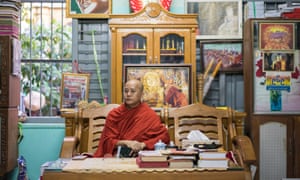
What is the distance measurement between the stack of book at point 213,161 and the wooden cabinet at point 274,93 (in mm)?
1788

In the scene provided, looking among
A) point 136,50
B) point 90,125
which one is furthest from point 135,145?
point 136,50

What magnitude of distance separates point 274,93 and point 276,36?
0.60m

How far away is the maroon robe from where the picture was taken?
388cm

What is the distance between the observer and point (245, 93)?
4941 mm

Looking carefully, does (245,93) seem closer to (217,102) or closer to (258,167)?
(217,102)

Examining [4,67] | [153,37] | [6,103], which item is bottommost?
[6,103]

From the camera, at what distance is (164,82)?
15.3 ft

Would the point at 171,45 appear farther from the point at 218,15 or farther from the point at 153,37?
the point at 218,15

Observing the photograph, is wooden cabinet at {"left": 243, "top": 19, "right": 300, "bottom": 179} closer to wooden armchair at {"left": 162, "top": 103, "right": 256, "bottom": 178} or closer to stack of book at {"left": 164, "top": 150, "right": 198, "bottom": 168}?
wooden armchair at {"left": 162, "top": 103, "right": 256, "bottom": 178}

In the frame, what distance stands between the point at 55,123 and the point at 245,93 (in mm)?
2148

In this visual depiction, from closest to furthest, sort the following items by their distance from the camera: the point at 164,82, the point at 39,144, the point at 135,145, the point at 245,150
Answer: the point at 245,150, the point at 135,145, the point at 164,82, the point at 39,144

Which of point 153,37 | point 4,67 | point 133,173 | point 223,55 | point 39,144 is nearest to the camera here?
point 133,173

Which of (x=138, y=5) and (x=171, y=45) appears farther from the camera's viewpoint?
(x=138, y=5)

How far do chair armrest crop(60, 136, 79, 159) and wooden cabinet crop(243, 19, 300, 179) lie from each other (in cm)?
190
